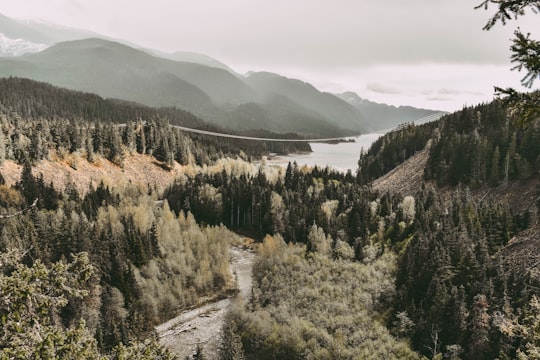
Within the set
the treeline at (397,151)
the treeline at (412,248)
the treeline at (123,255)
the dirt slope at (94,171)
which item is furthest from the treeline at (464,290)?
the dirt slope at (94,171)

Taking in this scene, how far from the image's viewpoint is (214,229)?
298 ft

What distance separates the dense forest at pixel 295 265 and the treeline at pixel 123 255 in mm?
289

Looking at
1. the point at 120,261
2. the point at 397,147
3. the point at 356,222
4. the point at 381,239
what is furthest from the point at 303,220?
the point at 397,147

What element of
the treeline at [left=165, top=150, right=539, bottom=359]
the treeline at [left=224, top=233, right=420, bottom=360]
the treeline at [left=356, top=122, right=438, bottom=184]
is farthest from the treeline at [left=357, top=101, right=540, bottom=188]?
the treeline at [left=224, top=233, right=420, bottom=360]

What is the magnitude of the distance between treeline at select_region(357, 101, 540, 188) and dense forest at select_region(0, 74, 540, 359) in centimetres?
53

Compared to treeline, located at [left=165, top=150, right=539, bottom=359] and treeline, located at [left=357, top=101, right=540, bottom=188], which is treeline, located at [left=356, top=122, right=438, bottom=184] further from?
treeline, located at [left=165, top=150, right=539, bottom=359]

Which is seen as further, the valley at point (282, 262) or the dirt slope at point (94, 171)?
the dirt slope at point (94, 171)

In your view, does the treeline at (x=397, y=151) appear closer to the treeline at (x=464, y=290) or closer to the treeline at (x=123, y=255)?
the treeline at (x=464, y=290)

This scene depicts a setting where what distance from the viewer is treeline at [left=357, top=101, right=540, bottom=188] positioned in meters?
93.9

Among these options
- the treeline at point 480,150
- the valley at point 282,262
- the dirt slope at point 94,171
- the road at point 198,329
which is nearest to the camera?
the valley at point 282,262

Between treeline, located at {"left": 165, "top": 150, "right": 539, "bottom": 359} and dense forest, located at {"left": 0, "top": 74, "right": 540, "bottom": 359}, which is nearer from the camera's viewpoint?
dense forest, located at {"left": 0, "top": 74, "right": 540, "bottom": 359}

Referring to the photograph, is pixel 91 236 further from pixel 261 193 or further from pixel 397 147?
pixel 397 147

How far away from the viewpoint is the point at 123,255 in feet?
214

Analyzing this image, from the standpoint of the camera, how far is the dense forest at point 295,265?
2982 cm
